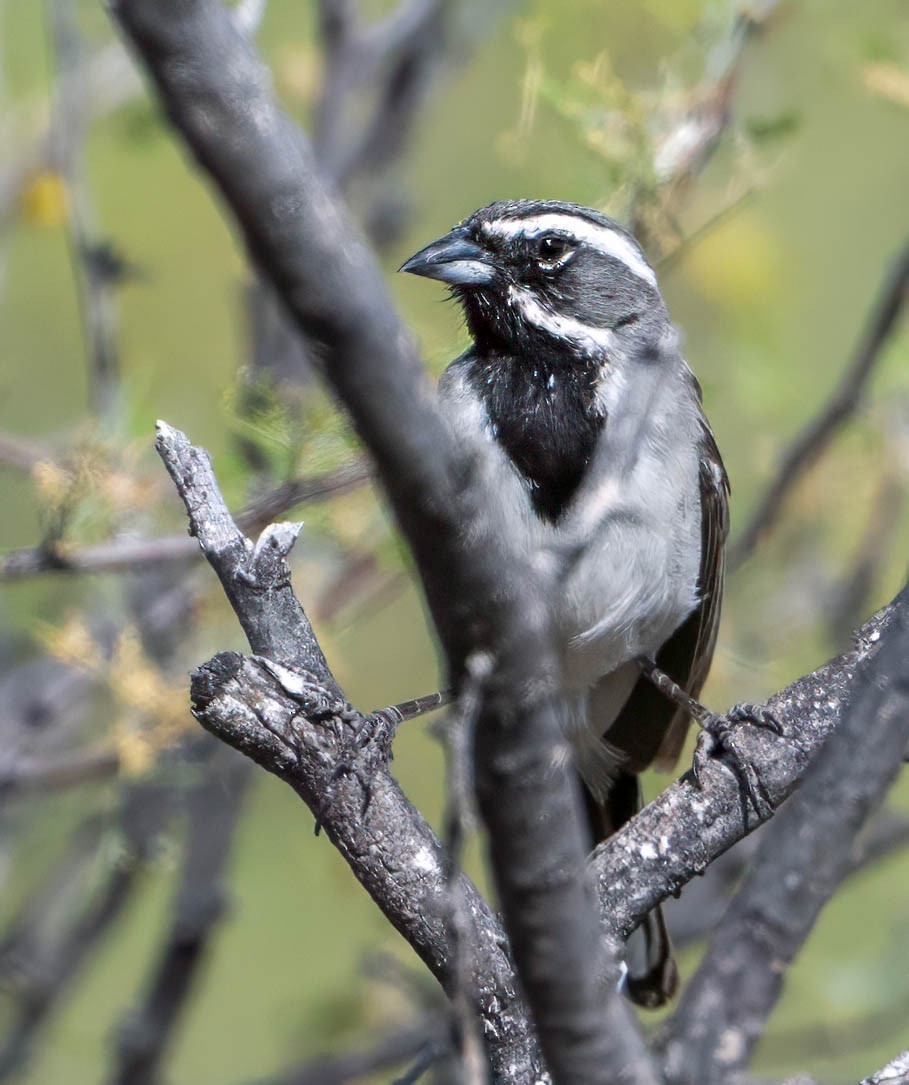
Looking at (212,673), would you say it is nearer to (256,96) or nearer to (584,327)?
(256,96)

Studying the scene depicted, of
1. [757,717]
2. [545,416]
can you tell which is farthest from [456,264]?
[757,717]

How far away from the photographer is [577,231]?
381 centimetres

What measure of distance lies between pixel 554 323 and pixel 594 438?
16.5 inches

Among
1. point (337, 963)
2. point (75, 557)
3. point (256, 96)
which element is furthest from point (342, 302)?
point (337, 963)

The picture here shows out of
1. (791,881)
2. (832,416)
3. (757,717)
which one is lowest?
(791,881)

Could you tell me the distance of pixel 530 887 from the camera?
1.72 m

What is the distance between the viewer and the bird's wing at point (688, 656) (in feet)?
12.7

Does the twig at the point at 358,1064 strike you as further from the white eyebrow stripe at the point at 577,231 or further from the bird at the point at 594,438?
the white eyebrow stripe at the point at 577,231

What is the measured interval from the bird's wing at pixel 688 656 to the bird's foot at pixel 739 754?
0.89m

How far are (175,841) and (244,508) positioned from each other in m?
1.80

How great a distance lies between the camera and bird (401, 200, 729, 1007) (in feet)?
11.2

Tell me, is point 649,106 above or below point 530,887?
above

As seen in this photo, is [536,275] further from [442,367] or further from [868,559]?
[868,559]

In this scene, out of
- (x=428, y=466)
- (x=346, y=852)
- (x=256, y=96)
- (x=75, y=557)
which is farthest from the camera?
(x=75, y=557)
